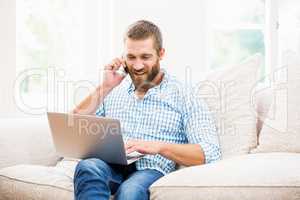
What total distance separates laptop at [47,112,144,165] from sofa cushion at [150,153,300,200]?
0.61ft

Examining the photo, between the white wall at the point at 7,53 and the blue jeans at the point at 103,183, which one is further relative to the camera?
the white wall at the point at 7,53

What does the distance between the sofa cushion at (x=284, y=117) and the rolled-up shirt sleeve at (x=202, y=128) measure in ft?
0.67

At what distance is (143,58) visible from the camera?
1847 millimetres

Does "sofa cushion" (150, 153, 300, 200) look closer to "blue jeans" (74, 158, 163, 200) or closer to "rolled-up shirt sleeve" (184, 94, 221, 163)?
"blue jeans" (74, 158, 163, 200)

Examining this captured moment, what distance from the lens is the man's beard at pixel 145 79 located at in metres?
1.86

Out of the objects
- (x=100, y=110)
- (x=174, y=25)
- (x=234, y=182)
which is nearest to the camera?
(x=234, y=182)

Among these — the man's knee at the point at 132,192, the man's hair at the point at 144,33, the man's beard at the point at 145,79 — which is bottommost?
the man's knee at the point at 132,192

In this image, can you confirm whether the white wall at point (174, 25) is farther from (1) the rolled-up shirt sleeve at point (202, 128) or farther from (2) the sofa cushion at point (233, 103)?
(1) the rolled-up shirt sleeve at point (202, 128)

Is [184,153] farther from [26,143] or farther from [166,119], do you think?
[26,143]

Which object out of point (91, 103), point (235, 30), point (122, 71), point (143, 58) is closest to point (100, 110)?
point (91, 103)

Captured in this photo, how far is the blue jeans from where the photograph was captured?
4.46 feet

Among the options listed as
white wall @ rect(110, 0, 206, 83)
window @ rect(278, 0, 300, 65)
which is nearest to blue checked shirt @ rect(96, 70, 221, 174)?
white wall @ rect(110, 0, 206, 83)

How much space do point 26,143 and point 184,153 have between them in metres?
0.62

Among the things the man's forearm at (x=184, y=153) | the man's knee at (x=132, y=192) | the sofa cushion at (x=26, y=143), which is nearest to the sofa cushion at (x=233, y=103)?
the man's forearm at (x=184, y=153)
